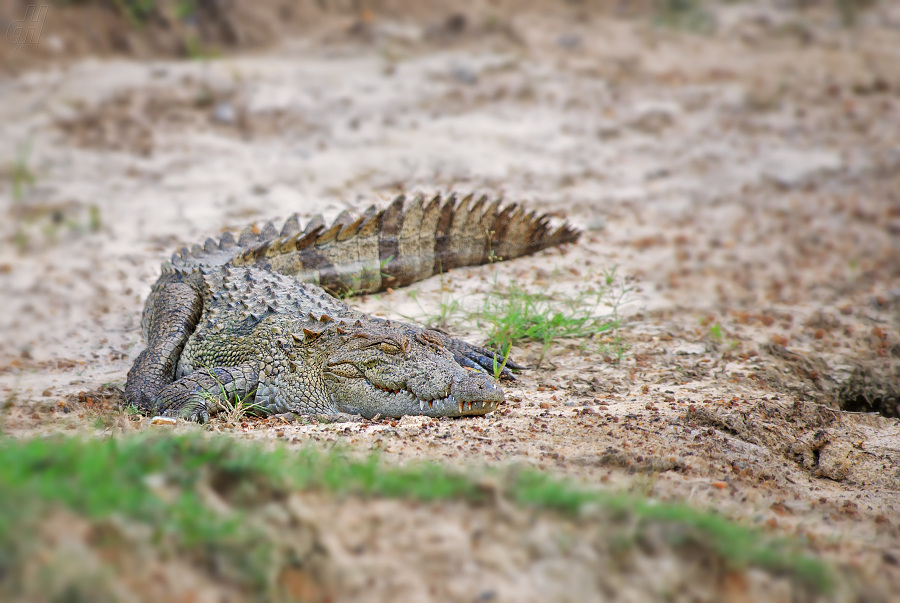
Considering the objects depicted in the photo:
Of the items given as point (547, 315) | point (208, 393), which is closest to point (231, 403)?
point (208, 393)

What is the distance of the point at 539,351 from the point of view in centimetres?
491

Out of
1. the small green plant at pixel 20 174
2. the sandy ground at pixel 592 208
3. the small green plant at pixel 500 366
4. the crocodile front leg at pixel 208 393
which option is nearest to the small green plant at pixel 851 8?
the sandy ground at pixel 592 208

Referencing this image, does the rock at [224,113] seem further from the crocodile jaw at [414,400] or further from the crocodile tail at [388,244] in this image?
the crocodile jaw at [414,400]

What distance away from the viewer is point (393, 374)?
3754mm

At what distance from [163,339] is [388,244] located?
1.90m

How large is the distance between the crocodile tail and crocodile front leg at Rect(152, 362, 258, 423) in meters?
1.17

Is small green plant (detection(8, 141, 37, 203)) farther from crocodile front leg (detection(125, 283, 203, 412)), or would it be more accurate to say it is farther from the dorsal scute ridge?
crocodile front leg (detection(125, 283, 203, 412))

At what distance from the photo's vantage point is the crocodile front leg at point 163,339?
4.22 m

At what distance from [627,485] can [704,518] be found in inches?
25.3

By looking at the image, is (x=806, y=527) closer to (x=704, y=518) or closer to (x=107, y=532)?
(x=704, y=518)

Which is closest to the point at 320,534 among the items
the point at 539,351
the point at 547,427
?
the point at 547,427

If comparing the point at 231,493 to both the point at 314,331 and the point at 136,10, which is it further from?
the point at 136,10

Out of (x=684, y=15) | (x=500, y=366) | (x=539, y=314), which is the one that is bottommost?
(x=500, y=366)
